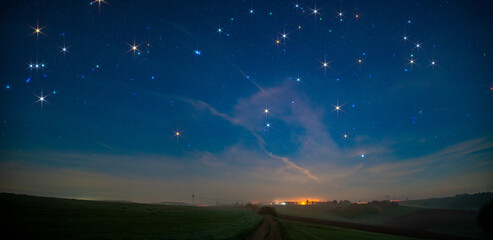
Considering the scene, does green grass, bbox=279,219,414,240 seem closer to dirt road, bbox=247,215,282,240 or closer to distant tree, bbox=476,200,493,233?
dirt road, bbox=247,215,282,240

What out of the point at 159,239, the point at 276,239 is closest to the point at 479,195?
the point at 276,239

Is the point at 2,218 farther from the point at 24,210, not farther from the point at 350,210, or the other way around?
the point at 350,210

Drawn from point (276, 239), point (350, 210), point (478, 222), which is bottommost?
point (350, 210)

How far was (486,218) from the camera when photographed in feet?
187

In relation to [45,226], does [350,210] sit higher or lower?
lower

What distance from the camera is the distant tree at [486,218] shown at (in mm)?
55941

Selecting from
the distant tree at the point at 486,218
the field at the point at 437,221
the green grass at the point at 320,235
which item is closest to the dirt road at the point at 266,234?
the green grass at the point at 320,235

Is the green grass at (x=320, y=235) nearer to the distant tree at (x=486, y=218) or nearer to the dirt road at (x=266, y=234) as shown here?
the dirt road at (x=266, y=234)

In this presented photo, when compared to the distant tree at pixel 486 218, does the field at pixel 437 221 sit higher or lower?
lower

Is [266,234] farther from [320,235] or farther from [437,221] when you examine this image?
[437,221]

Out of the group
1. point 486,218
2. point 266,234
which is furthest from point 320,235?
point 486,218

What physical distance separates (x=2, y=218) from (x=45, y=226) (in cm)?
590

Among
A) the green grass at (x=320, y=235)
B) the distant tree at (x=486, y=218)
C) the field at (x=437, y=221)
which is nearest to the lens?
the green grass at (x=320, y=235)

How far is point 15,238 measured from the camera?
18.6 m
